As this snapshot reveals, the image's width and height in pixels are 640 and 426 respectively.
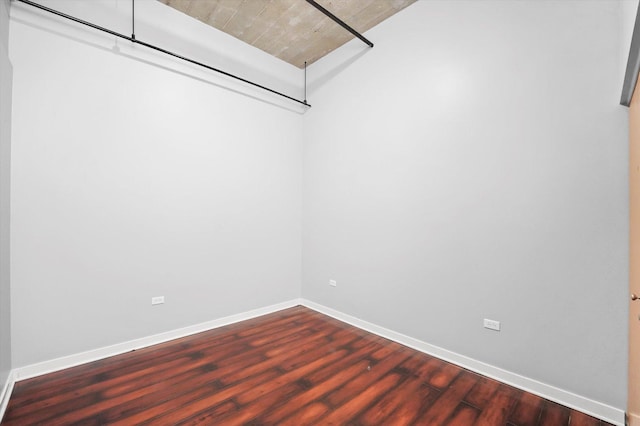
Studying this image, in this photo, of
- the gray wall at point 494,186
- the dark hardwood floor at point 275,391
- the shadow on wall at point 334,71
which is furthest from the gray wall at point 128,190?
the gray wall at point 494,186

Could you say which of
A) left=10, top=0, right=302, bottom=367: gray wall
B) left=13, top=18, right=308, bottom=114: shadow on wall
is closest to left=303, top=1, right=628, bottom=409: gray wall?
left=13, top=18, right=308, bottom=114: shadow on wall

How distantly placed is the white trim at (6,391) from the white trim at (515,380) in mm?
3061

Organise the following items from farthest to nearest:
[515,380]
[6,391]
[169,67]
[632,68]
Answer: [169,67] < [515,380] < [6,391] < [632,68]

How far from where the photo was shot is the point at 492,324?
2.44 m

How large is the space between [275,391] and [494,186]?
2460mm

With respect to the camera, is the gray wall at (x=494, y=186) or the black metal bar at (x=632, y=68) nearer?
the black metal bar at (x=632, y=68)

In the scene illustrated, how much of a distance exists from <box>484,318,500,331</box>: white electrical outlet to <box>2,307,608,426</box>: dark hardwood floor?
0.42 meters

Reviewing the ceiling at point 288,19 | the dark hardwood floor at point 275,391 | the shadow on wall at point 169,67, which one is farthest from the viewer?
the ceiling at point 288,19

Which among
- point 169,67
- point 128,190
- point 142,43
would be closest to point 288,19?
point 169,67

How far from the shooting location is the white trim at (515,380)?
6.36ft

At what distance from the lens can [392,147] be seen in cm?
322

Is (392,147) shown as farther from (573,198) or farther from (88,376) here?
(88,376)

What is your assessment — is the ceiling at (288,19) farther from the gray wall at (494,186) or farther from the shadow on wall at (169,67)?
the shadow on wall at (169,67)

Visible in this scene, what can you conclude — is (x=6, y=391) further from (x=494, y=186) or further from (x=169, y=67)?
(x=494, y=186)
